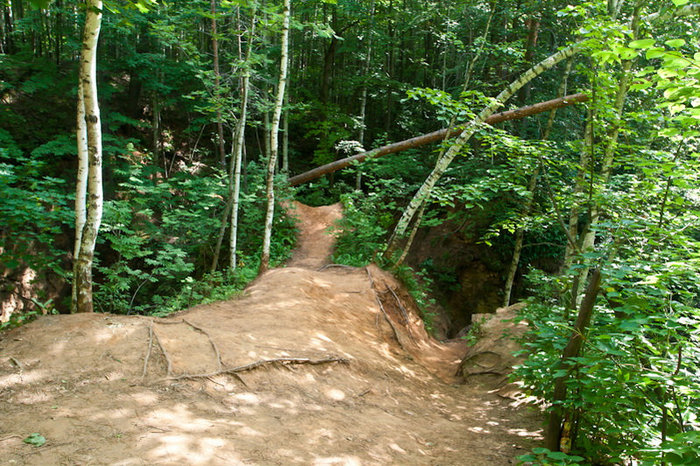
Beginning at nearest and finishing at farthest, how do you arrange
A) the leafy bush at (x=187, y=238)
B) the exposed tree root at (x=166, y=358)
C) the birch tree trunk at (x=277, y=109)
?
the exposed tree root at (x=166, y=358), the birch tree trunk at (x=277, y=109), the leafy bush at (x=187, y=238)

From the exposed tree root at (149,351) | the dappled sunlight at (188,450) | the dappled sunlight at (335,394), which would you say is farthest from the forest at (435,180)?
the dappled sunlight at (188,450)

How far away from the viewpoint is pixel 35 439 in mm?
3053

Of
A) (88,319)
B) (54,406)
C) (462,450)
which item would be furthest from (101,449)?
(462,450)

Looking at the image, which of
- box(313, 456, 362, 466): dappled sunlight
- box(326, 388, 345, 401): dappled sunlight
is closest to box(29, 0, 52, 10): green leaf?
box(313, 456, 362, 466): dappled sunlight

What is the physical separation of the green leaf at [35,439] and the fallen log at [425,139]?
8.73 m

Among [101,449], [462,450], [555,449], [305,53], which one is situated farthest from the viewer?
[305,53]

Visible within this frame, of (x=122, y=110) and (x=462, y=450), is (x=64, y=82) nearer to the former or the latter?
(x=122, y=110)

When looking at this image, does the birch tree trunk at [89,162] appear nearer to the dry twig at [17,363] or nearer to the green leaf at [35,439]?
the dry twig at [17,363]

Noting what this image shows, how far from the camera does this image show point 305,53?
84.2 feet

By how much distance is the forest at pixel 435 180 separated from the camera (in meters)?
3.34

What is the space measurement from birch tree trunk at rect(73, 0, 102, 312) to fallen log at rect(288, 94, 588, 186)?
22.9 ft

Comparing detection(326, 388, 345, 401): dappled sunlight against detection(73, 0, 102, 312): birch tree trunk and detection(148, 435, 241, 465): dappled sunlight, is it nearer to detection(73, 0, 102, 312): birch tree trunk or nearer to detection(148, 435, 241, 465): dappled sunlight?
detection(148, 435, 241, 465): dappled sunlight

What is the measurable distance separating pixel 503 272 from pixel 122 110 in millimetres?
16375

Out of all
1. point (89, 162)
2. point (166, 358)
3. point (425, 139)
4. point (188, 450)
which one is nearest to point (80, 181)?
point (89, 162)
